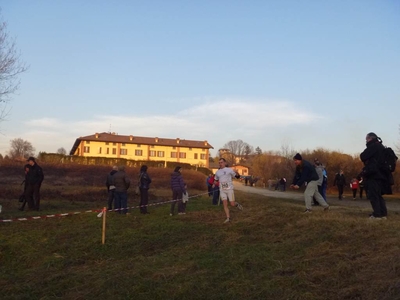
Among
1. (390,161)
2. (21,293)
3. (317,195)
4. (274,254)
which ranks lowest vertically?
(21,293)

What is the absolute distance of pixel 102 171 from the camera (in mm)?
45312

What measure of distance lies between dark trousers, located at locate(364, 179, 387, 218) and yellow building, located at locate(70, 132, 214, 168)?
85447 mm

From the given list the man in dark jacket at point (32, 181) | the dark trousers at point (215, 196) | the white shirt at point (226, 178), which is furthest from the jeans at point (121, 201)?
the dark trousers at point (215, 196)

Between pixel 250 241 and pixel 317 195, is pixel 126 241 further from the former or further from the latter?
pixel 317 195

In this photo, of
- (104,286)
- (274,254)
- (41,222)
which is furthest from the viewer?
(41,222)

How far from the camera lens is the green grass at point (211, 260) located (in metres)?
5.72

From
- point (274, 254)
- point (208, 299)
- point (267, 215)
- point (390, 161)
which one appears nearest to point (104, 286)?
point (208, 299)

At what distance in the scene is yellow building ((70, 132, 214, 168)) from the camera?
95250 millimetres

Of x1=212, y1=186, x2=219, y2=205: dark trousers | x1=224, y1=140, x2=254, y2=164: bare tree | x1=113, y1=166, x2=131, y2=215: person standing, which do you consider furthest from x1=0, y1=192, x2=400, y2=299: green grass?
x1=224, y1=140, x2=254, y2=164: bare tree

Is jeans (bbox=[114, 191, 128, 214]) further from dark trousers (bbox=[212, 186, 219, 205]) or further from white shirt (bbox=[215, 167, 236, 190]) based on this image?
dark trousers (bbox=[212, 186, 219, 205])

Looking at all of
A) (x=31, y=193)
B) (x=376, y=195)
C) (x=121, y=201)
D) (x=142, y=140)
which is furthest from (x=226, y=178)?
(x=142, y=140)

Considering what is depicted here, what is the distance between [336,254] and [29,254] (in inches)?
242

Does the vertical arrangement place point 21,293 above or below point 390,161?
below

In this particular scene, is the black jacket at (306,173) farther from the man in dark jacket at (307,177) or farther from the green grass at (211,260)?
the green grass at (211,260)
